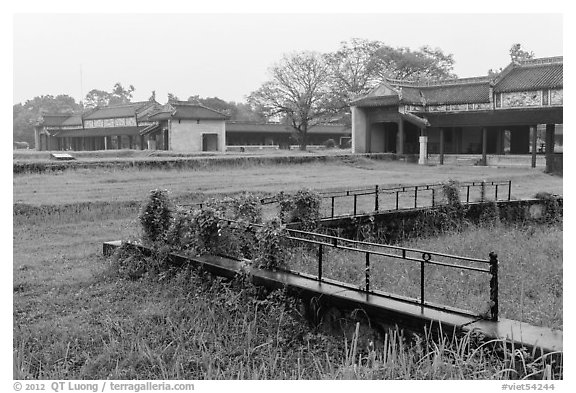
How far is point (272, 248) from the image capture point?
678cm

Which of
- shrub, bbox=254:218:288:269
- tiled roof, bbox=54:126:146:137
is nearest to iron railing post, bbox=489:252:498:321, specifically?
shrub, bbox=254:218:288:269

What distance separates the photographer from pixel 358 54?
1754 inches

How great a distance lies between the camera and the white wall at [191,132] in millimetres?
39062

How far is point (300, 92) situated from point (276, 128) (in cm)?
601

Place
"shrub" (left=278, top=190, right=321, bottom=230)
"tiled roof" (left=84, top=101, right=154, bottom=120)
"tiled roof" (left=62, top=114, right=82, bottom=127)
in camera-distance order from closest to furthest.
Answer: "shrub" (left=278, top=190, right=321, bottom=230), "tiled roof" (left=84, top=101, right=154, bottom=120), "tiled roof" (left=62, top=114, right=82, bottom=127)

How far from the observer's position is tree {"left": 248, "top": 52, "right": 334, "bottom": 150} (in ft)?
141

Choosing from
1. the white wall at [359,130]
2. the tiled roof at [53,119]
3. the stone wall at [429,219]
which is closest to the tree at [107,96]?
the tiled roof at [53,119]

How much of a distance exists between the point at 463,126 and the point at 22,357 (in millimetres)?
31237

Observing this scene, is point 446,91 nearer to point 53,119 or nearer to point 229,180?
point 229,180

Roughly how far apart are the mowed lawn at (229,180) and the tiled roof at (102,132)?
18.8 metres

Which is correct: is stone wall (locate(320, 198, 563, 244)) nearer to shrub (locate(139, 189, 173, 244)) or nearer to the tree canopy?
shrub (locate(139, 189, 173, 244))

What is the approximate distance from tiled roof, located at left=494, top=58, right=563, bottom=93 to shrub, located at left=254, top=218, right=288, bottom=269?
87.1 ft

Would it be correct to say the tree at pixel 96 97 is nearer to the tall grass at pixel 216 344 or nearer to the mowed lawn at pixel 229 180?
the mowed lawn at pixel 229 180

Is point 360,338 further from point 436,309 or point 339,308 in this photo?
point 436,309
